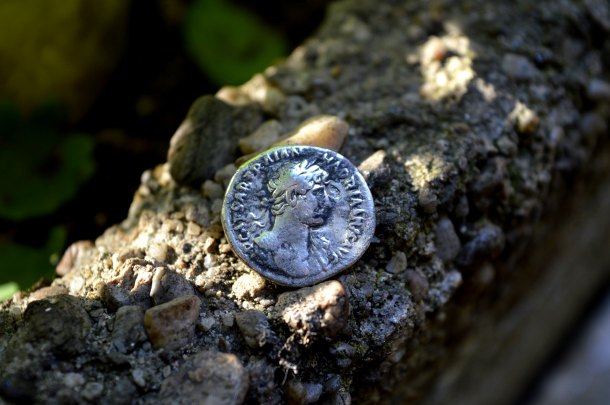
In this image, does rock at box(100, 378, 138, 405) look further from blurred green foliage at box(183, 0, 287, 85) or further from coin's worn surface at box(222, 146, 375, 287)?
blurred green foliage at box(183, 0, 287, 85)

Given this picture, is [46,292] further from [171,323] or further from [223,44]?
[223,44]

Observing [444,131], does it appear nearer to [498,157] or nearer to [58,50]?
[498,157]

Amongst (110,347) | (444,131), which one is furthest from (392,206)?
(110,347)

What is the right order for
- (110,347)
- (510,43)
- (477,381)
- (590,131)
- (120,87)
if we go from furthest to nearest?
(477,381), (120,87), (590,131), (510,43), (110,347)

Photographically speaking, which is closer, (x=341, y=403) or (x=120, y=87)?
(x=341, y=403)

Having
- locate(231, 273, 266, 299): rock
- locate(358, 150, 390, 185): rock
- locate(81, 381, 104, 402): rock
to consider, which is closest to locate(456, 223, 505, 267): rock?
locate(358, 150, 390, 185): rock

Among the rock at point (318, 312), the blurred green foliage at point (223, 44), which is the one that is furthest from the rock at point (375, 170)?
the blurred green foliage at point (223, 44)

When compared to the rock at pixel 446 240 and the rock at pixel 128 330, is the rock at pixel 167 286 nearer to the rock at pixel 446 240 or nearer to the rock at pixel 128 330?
the rock at pixel 128 330

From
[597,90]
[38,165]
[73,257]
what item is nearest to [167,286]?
[73,257]
